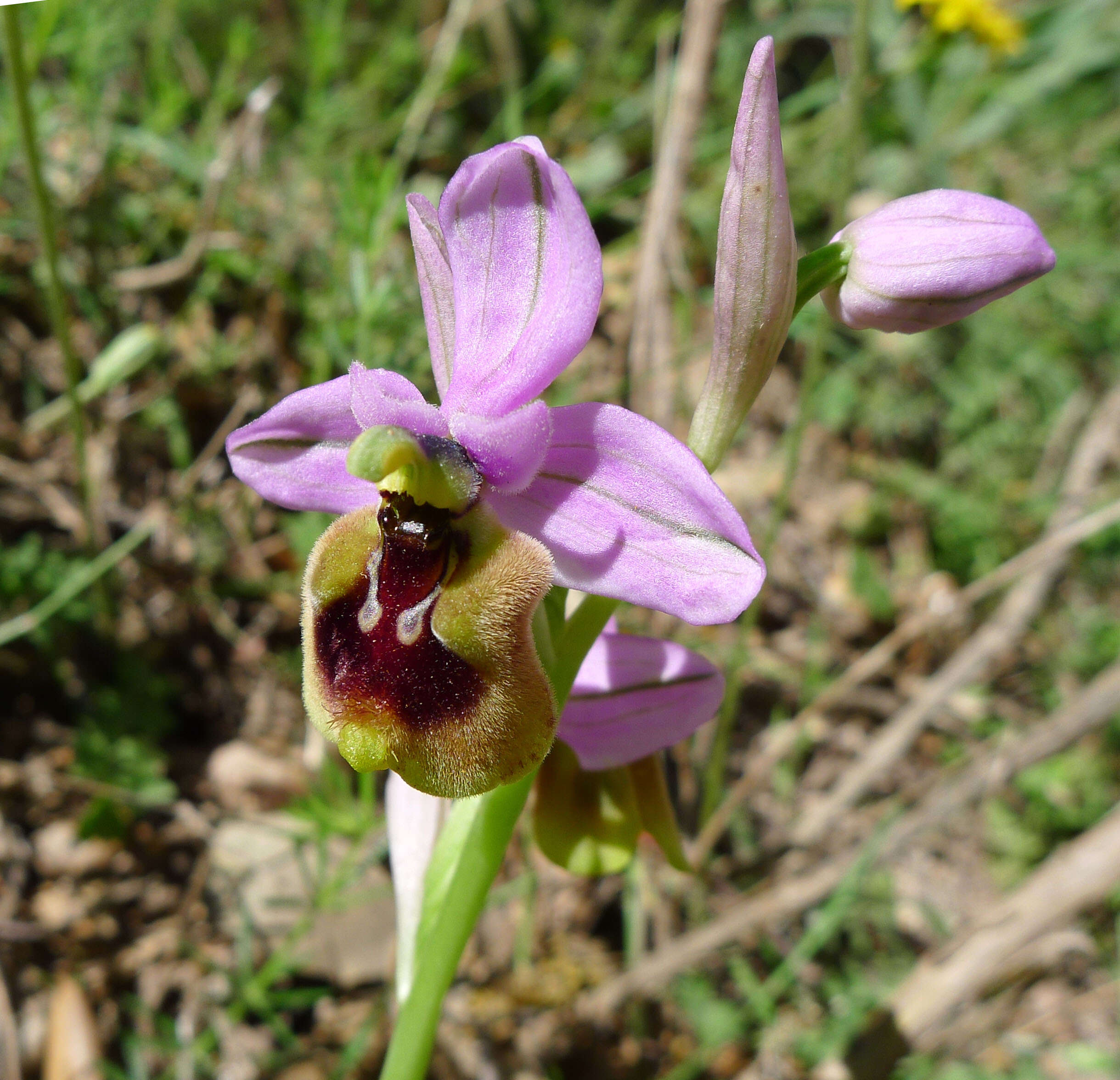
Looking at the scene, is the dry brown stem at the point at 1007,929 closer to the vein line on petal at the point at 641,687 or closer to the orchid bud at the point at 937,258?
the vein line on petal at the point at 641,687

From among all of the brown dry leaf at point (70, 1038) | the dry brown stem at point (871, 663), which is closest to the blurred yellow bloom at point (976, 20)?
the dry brown stem at point (871, 663)

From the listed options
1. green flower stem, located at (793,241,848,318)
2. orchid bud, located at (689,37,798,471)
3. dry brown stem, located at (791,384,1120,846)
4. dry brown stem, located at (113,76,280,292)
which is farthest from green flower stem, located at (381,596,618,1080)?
dry brown stem, located at (113,76,280,292)

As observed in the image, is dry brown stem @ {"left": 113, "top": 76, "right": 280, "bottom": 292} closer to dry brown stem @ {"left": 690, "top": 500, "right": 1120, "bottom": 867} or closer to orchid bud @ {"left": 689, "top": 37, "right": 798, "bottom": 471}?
orchid bud @ {"left": 689, "top": 37, "right": 798, "bottom": 471}

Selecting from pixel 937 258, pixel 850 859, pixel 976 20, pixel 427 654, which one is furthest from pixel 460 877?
pixel 976 20

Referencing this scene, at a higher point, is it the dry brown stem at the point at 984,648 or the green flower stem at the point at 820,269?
the green flower stem at the point at 820,269

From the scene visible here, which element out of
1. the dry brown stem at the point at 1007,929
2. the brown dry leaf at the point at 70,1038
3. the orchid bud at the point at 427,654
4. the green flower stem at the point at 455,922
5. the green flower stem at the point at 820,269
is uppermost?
the green flower stem at the point at 820,269

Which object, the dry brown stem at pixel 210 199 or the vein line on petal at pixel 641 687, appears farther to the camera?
the dry brown stem at pixel 210 199

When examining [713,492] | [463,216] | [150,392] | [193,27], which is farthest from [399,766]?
[193,27]
